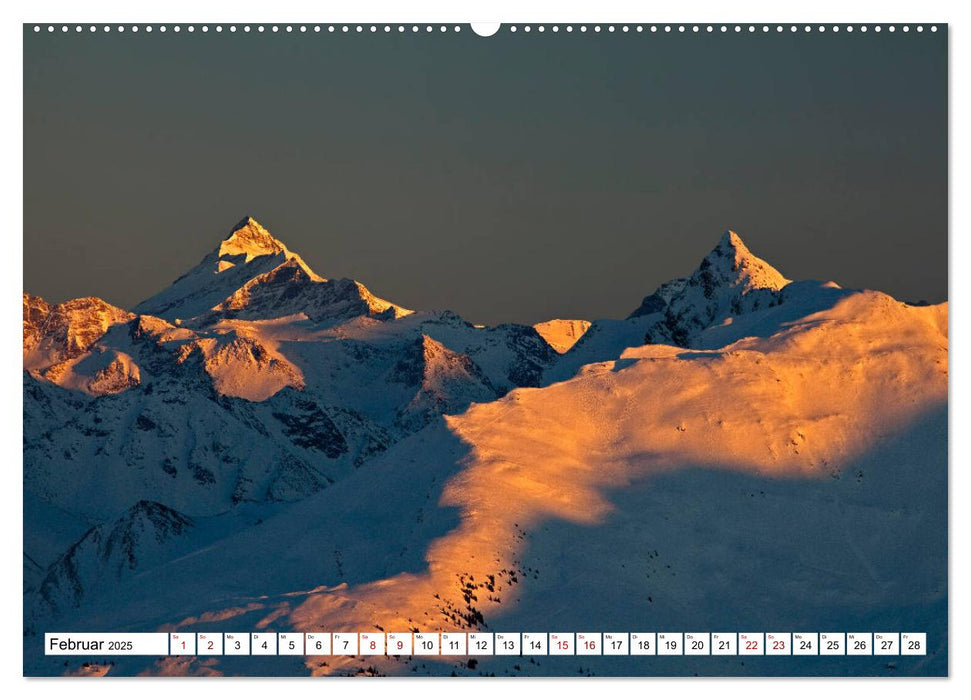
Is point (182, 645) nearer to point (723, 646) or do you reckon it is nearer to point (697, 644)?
point (723, 646)

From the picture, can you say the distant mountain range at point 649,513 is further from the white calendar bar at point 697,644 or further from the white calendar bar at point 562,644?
the white calendar bar at point 697,644

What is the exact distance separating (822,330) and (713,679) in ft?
277

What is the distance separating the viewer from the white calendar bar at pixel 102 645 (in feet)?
248

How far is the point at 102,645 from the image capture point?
76438 mm

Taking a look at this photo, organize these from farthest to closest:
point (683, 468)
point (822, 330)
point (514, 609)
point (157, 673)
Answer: point (822, 330)
point (683, 468)
point (514, 609)
point (157, 673)

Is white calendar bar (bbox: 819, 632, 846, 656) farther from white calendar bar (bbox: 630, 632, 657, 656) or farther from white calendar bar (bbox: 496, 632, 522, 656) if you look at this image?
white calendar bar (bbox: 496, 632, 522, 656)

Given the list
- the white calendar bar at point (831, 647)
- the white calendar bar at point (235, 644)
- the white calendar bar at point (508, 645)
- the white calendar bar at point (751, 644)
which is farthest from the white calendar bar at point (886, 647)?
the white calendar bar at point (235, 644)

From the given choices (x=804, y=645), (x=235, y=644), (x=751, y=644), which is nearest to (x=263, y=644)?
(x=235, y=644)

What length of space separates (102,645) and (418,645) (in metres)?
12.9

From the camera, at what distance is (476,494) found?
120 meters

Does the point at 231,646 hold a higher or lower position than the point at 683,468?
lower

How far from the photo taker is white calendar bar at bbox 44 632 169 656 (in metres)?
75.6

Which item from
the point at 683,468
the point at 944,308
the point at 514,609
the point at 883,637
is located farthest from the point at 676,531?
the point at 944,308

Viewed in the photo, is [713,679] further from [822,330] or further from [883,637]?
[822,330]
